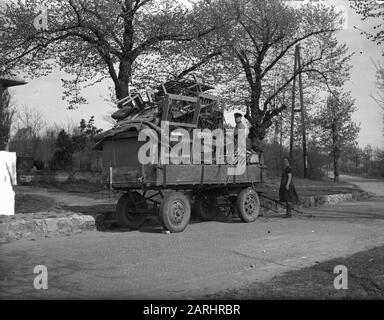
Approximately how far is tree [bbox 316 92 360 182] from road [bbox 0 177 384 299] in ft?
109

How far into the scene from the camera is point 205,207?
50.8 feet

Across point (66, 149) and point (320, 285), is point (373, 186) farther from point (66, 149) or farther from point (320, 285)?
point (320, 285)

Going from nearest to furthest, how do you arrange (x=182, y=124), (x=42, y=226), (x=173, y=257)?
(x=173, y=257) → (x=42, y=226) → (x=182, y=124)

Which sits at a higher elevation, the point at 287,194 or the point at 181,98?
the point at 181,98

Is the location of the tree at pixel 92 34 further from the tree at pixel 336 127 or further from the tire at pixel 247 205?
the tree at pixel 336 127

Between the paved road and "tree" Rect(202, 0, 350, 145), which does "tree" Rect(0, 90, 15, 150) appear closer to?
"tree" Rect(202, 0, 350, 145)

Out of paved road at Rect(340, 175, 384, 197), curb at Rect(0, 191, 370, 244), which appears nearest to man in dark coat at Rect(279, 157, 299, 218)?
curb at Rect(0, 191, 370, 244)

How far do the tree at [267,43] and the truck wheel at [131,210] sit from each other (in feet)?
41.1

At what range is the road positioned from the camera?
708cm

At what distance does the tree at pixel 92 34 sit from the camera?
63.1 ft

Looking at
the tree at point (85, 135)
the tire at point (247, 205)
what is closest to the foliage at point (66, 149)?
the tree at point (85, 135)

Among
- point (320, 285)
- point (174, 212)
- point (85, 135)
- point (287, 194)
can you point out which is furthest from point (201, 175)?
point (85, 135)

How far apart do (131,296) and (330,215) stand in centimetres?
1152

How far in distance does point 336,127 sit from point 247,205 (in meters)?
34.0
